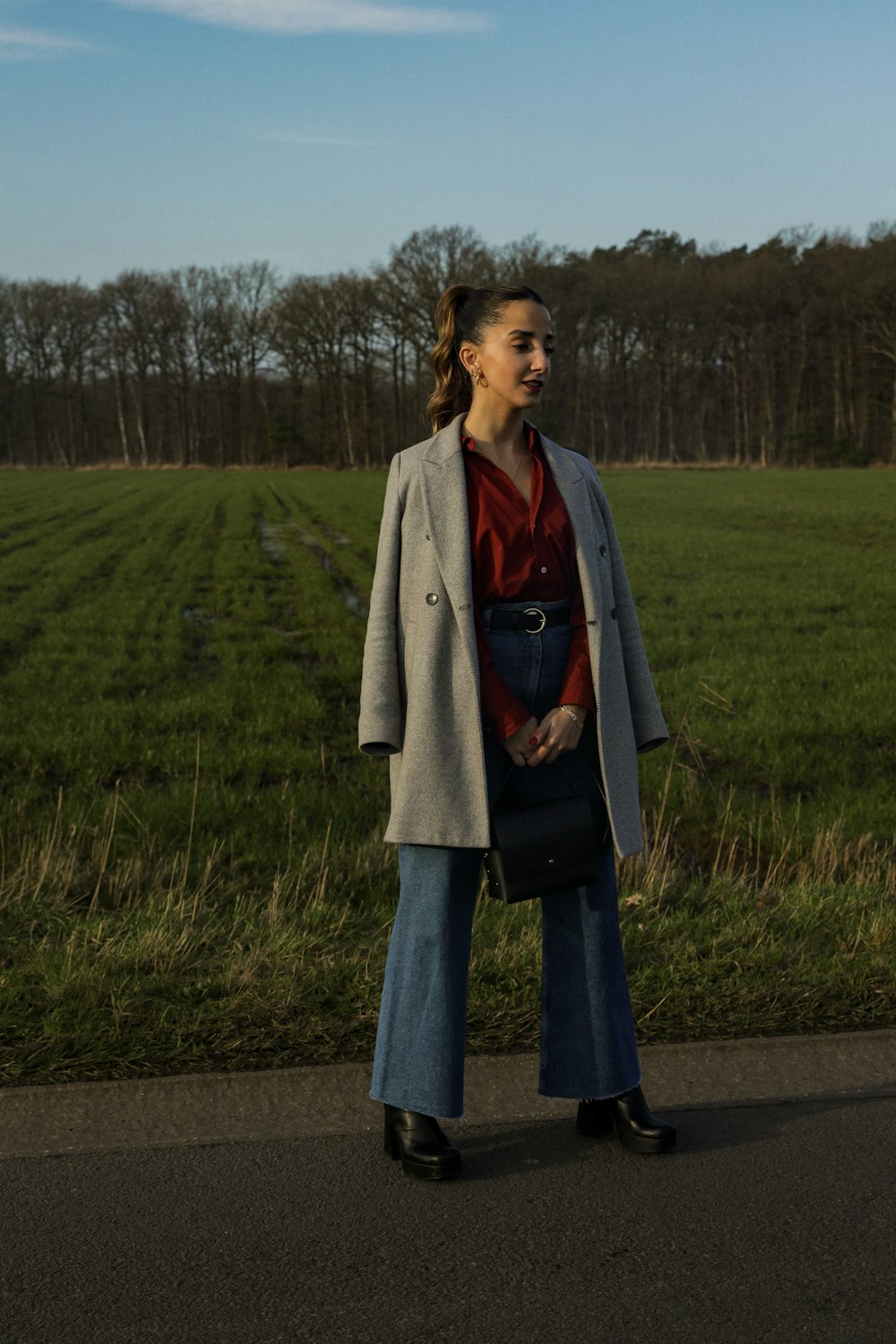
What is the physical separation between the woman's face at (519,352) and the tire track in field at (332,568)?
12.2 metres

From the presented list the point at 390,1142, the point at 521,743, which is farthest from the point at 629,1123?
the point at 521,743

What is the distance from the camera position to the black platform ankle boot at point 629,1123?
3.30 metres

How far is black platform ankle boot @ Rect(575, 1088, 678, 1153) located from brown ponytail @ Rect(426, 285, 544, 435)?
5.81 ft

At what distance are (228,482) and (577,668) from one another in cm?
5203

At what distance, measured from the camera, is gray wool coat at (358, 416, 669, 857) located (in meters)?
3.25

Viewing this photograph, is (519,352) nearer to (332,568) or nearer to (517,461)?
(517,461)

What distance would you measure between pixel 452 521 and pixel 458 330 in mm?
520

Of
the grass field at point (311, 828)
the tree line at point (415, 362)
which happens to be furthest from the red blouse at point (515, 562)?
the tree line at point (415, 362)

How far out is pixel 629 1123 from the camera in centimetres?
333

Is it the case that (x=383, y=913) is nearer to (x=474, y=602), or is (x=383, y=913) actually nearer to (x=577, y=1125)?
(x=577, y=1125)

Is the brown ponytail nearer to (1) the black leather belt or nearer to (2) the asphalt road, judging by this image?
(1) the black leather belt

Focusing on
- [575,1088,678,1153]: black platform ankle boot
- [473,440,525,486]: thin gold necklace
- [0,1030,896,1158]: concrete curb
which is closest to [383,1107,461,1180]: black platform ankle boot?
[0,1030,896,1158]: concrete curb

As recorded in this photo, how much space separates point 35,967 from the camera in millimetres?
4316

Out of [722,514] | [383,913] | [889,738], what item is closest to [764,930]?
[383,913]
